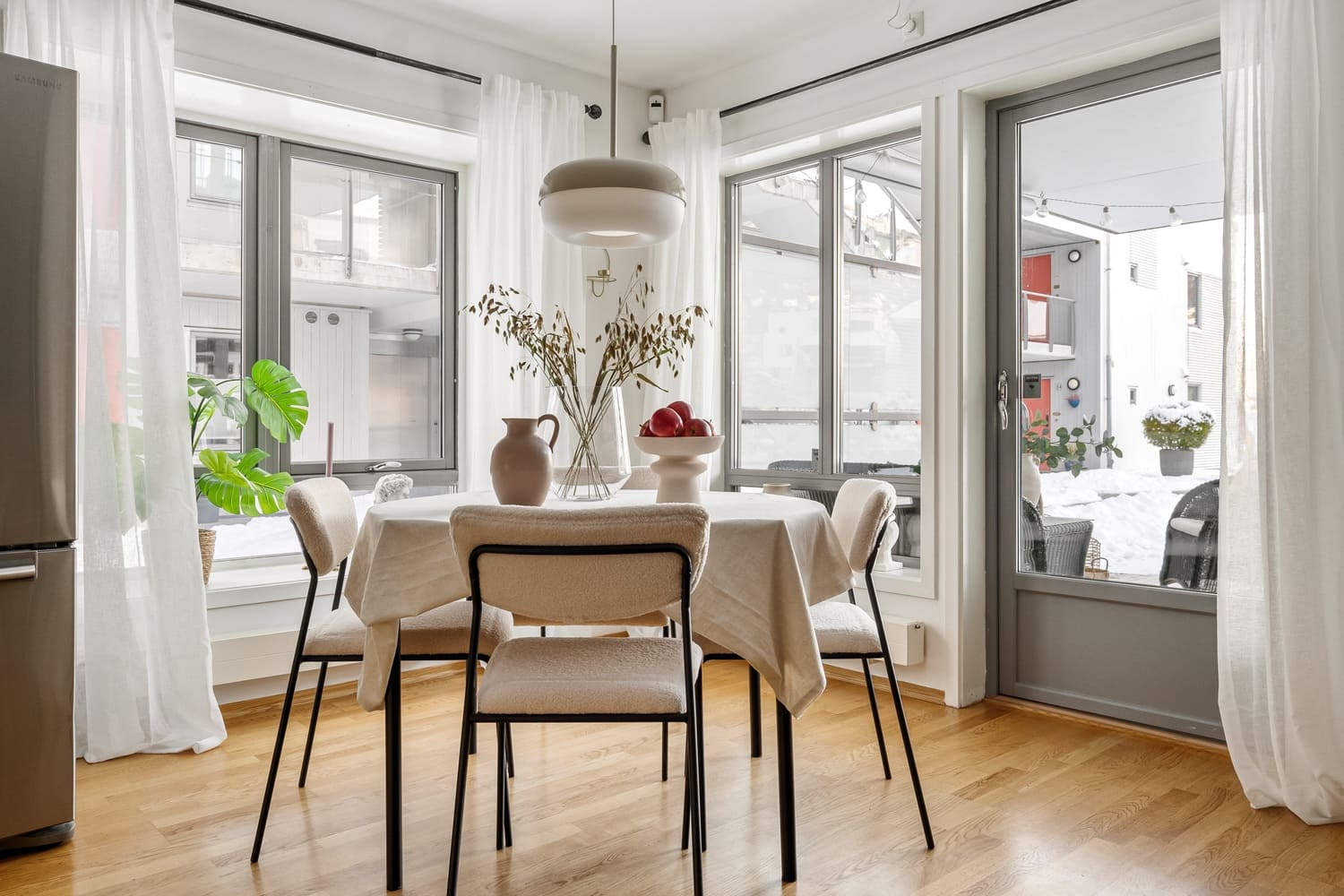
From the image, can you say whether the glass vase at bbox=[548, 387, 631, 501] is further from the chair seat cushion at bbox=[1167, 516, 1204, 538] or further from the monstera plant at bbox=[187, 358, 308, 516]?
the chair seat cushion at bbox=[1167, 516, 1204, 538]

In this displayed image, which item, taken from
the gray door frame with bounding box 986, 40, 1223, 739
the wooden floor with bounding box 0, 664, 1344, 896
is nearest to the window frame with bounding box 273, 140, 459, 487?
the wooden floor with bounding box 0, 664, 1344, 896

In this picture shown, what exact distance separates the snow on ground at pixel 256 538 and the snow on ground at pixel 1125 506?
2.57 metres

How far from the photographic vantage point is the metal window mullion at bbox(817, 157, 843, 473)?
404cm

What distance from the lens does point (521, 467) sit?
2227 millimetres

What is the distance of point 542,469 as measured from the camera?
2.25 m

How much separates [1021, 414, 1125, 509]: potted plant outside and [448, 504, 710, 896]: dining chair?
1.99 metres

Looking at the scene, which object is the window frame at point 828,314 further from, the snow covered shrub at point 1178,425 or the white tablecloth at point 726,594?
the white tablecloth at point 726,594

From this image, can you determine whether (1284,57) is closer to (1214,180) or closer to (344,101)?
(1214,180)

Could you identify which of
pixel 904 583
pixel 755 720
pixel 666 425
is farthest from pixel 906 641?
pixel 666 425

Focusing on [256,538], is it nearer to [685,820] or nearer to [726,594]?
[685,820]

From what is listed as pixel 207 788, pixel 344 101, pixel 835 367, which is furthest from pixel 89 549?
pixel 835 367

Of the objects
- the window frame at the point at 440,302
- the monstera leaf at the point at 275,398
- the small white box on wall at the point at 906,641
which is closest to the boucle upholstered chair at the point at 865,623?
the small white box on wall at the point at 906,641

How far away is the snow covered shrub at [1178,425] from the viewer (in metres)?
2.98

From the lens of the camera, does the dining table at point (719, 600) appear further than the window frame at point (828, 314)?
No
